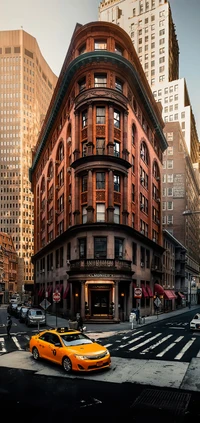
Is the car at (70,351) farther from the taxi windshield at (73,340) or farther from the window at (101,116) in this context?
the window at (101,116)

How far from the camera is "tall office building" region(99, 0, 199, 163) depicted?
133750mm

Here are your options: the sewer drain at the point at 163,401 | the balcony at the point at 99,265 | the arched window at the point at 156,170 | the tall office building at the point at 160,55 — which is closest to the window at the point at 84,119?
the balcony at the point at 99,265

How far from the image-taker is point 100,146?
138 ft

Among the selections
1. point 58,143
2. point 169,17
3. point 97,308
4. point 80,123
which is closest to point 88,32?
point 80,123

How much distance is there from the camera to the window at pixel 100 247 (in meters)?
40.3

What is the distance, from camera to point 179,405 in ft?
39.0

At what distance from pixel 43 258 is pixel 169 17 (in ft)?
352

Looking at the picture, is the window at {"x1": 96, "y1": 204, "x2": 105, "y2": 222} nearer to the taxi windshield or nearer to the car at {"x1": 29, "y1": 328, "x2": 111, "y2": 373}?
the car at {"x1": 29, "y1": 328, "x2": 111, "y2": 373}

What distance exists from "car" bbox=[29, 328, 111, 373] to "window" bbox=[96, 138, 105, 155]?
1044 inches

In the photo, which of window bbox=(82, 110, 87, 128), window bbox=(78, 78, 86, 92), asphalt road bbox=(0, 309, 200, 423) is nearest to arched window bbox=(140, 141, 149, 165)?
window bbox=(82, 110, 87, 128)

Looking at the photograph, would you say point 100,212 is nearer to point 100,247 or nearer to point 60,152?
point 100,247

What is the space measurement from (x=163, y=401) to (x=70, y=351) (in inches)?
194

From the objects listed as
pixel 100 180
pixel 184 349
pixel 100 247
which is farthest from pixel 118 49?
pixel 184 349

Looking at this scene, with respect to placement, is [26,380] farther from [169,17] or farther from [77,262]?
[169,17]
